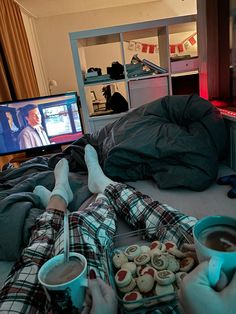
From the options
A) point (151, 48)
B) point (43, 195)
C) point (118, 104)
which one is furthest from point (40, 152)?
point (151, 48)

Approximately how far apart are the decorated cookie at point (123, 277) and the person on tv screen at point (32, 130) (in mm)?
1615

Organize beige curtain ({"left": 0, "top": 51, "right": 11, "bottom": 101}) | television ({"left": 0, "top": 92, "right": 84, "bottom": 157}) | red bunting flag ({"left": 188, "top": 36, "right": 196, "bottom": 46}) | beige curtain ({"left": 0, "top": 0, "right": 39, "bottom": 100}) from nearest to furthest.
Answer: television ({"left": 0, "top": 92, "right": 84, "bottom": 157}), beige curtain ({"left": 0, "top": 51, "right": 11, "bottom": 101}), beige curtain ({"left": 0, "top": 0, "right": 39, "bottom": 100}), red bunting flag ({"left": 188, "top": 36, "right": 196, "bottom": 46})

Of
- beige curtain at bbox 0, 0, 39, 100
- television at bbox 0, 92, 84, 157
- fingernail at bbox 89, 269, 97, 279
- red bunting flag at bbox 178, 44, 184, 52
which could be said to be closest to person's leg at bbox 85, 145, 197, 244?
fingernail at bbox 89, 269, 97, 279

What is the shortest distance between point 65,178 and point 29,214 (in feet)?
0.85

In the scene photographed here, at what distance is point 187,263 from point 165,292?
70 mm

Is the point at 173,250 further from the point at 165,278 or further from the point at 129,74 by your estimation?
the point at 129,74

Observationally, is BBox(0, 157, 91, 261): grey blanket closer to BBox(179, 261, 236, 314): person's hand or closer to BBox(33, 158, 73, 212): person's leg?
BBox(33, 158, 73, 212): person's leg

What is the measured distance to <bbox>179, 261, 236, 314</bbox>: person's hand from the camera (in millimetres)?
299

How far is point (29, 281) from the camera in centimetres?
51

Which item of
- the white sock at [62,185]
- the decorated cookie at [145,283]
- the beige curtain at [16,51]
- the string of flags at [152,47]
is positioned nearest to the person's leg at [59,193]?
the white sock at [62,185]

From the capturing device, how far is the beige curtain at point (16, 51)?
7.45ft

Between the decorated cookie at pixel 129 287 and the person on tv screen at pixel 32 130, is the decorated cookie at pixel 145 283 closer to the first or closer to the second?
the decorated cookie at pixel 129 287

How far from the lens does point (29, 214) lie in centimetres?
81

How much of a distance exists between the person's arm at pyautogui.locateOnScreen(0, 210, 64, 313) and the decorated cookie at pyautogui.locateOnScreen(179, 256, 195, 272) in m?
0.29
